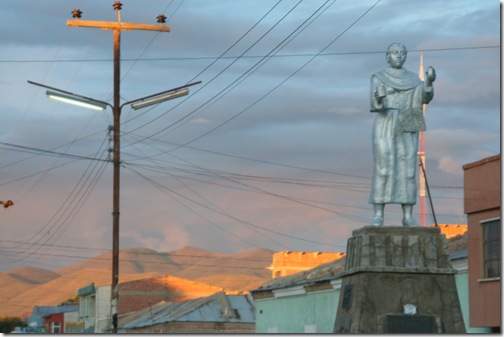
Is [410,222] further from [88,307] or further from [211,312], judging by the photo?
[88,307]

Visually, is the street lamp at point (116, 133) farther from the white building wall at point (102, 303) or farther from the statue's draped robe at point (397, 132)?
the white building wall at point (102, 303)

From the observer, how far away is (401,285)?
19578 millimetres

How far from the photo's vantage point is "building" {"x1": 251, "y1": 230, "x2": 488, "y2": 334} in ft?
115

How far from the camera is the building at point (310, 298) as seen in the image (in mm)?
34969

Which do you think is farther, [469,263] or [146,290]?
[146,290]

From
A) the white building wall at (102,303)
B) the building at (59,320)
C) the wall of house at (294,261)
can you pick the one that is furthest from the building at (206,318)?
the building at (59,320)

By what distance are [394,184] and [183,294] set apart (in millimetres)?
56510

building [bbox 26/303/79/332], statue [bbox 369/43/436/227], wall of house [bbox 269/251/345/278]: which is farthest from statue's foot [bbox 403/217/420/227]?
building [bbox 26/303/79/332]

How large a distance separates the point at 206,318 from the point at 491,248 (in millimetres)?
23376

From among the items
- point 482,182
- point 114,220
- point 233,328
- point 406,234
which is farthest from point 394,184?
point 233,328

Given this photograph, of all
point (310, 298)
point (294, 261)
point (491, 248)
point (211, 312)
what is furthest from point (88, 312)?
Result: point (491, 248)

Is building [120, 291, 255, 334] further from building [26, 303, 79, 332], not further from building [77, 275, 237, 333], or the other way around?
building [26, 303, 79, 332]

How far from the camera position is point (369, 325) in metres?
19.3

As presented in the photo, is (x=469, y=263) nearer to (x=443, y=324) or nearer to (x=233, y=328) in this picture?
(x=443, y=324)
